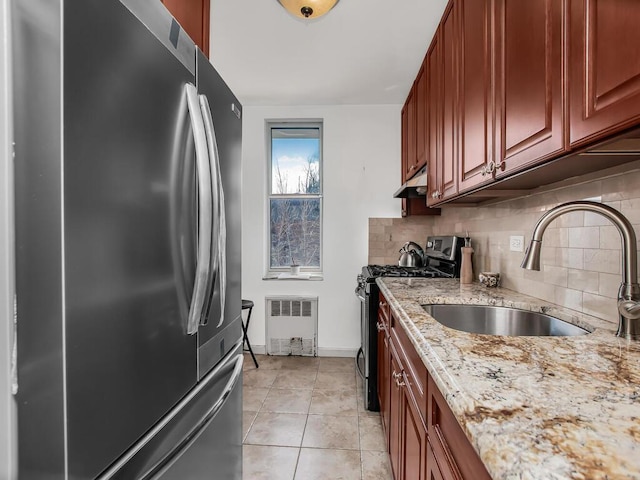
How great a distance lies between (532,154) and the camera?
3.29 ft

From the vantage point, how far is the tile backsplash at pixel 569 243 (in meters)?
→ 1.09

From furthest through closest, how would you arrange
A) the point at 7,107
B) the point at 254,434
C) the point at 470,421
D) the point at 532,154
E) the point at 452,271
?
the point at 452,271 < the point at 254,434 < the point at 532,154 < the point at 470,421 < the point at 7,107

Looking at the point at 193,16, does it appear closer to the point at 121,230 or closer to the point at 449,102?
the point at 121,230

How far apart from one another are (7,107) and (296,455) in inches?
80.5

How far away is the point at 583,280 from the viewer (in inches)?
48.7

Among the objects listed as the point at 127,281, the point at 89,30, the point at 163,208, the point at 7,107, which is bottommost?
the point at 127,281

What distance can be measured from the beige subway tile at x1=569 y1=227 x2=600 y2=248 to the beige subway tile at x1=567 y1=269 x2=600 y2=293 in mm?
99

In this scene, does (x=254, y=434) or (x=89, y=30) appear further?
(x=254, y=434)

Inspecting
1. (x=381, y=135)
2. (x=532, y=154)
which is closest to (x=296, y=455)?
(x=532, y=154)

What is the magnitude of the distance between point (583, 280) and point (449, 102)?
1.08 meters

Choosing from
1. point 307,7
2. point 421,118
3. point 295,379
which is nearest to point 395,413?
point 295,379

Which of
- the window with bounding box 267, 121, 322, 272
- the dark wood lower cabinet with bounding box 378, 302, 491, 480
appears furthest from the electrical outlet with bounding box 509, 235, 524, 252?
the window with bounding box 267, 121, 322, 272

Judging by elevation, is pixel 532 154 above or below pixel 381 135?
below

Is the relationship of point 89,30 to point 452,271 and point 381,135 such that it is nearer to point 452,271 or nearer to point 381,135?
point 452,271
